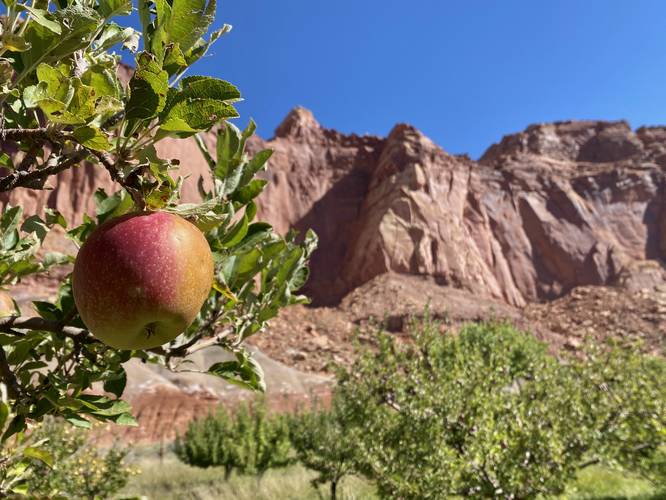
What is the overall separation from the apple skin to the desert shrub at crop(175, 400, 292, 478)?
12.7 m

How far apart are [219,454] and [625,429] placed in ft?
36.4

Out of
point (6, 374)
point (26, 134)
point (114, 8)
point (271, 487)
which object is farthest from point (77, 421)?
point (271, 487)

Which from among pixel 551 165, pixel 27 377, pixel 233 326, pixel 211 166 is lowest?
pixel 27 377

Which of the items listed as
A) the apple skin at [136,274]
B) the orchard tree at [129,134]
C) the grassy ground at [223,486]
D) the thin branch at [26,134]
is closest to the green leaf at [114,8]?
the orchard tree at [129,134]

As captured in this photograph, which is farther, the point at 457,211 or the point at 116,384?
the point at 457,211

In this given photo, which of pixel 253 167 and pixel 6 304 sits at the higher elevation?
pixel 253 167

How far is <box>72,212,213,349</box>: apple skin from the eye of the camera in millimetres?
867

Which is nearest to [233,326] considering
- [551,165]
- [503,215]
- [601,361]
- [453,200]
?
[601,361]

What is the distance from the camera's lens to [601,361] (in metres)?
9.03

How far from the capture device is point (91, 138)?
2.69ft

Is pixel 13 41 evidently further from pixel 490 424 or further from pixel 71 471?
pixel 71 471

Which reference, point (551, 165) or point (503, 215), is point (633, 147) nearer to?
point (551, 165)

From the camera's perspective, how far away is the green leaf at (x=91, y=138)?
2.62 ft

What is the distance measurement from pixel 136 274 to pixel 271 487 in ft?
38.3
